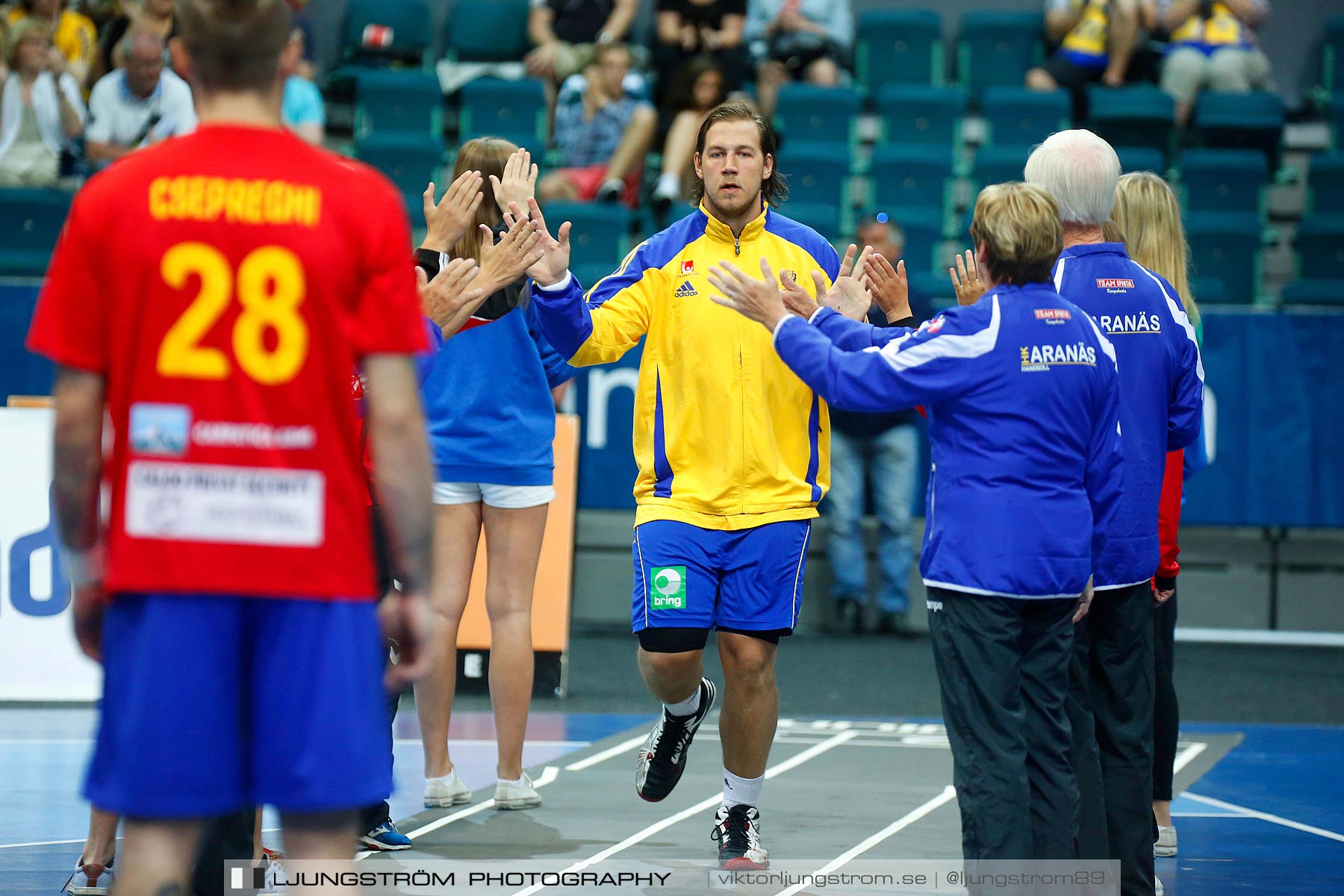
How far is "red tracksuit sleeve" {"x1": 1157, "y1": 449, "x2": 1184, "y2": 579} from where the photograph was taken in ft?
15.5

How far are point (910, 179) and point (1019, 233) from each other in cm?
859

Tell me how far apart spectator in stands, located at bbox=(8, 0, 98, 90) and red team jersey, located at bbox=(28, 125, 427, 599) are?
10308 mm

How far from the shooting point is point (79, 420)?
251 centimetres

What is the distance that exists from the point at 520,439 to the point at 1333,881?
2935mm

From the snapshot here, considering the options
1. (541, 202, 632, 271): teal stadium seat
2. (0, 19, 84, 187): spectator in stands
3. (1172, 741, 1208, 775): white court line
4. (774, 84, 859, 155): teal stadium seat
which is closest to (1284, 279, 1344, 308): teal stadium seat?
(774, 84, 859, 155): teal stadium seat

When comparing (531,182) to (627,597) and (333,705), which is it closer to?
(333,705)

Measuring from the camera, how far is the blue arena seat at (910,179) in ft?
39.9

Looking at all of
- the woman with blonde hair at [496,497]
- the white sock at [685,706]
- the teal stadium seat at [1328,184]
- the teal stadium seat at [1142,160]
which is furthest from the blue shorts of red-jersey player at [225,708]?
the teal stadium seat at [1328,184]

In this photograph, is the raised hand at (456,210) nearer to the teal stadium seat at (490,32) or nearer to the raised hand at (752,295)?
the raised hand at (752,295)

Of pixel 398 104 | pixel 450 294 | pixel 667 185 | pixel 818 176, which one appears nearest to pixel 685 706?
pixel 450 294

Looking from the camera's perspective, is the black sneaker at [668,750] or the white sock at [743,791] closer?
the white sock at [743,791]

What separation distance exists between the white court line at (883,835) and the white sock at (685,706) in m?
0.63

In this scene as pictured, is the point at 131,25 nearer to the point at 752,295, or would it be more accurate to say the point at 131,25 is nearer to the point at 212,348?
the point at 752,295

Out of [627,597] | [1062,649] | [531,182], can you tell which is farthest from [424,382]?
[627,597]
